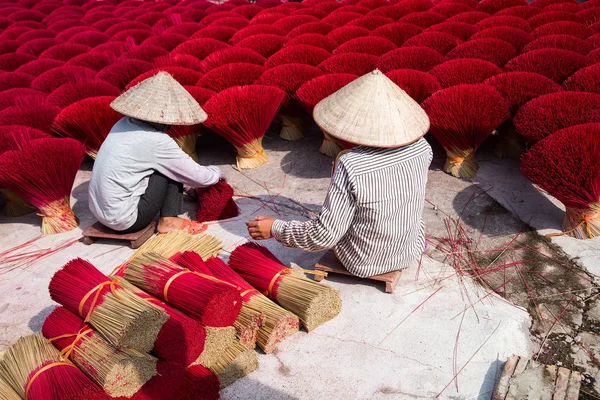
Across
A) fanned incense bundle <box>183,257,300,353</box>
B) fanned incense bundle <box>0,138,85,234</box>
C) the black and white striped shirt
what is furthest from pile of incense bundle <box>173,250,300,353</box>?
fanned incense bundle <box>0,138,85,234</box>

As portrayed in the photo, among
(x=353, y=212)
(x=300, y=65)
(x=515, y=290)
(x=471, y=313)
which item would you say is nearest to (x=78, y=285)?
(x=353, y=212)

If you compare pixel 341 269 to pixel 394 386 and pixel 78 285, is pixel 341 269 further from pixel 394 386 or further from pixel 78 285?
pixel 78 285

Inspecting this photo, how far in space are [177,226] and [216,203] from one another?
24 cm

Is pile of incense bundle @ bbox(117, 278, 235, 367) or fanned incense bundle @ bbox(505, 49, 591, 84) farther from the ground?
fanned incense bundle @ bbox(505, 49, 591, 84)

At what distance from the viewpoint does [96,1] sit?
8.10 metres

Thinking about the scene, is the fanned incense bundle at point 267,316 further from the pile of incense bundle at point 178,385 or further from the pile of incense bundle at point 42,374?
the pile of incense bundle at point 42,374

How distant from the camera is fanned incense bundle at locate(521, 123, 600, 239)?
2.39 meters

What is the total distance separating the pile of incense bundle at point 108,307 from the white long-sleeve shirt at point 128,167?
667 mm

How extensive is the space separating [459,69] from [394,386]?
87.6 inches

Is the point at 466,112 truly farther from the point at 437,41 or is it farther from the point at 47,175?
the point at 47,175

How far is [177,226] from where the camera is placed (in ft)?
9.41

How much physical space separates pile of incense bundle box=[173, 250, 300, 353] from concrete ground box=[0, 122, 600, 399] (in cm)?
5

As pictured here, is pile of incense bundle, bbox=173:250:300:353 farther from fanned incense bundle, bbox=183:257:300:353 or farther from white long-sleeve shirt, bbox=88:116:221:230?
white long-sleeve shirt, bbox=88:116:221:230

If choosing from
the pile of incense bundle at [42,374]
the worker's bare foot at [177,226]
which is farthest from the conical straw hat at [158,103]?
the pile of incense bundle at [42,374]
